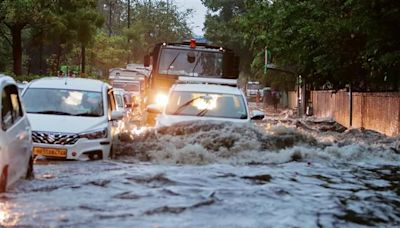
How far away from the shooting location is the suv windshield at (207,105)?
14.4 meters

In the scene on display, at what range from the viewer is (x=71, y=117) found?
12.5m

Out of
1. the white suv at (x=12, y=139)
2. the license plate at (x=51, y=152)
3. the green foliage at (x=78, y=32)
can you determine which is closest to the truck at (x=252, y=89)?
the green foliage at (x=78, y=32)

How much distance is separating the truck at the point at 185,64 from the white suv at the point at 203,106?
4.94 meters

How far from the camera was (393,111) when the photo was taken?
65.7 ft

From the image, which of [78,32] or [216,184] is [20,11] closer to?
[78,32]

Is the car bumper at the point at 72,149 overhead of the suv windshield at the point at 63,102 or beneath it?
beneath

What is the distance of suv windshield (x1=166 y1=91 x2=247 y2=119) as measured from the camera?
1437 cm

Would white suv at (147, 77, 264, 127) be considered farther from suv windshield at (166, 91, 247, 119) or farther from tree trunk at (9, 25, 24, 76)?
tree trunk at (9, 25, 24, 76)

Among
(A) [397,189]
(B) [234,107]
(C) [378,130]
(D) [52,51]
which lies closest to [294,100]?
(D) [52,51]

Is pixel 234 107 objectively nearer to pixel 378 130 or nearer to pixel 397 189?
pixel 397 189

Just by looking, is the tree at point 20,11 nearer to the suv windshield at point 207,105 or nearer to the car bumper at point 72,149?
the suv windshield at point 207,105

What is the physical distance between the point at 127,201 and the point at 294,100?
45931mm

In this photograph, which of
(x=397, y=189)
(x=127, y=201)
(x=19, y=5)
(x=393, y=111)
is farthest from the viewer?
(x=19, y=5)

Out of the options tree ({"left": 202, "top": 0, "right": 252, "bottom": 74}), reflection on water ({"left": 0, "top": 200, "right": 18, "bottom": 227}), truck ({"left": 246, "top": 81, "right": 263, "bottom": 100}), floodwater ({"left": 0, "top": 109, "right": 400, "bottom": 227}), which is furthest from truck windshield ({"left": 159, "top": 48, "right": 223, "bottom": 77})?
truck ({"left": 246, "top": 81, "right": 263, "bottom": 100})
